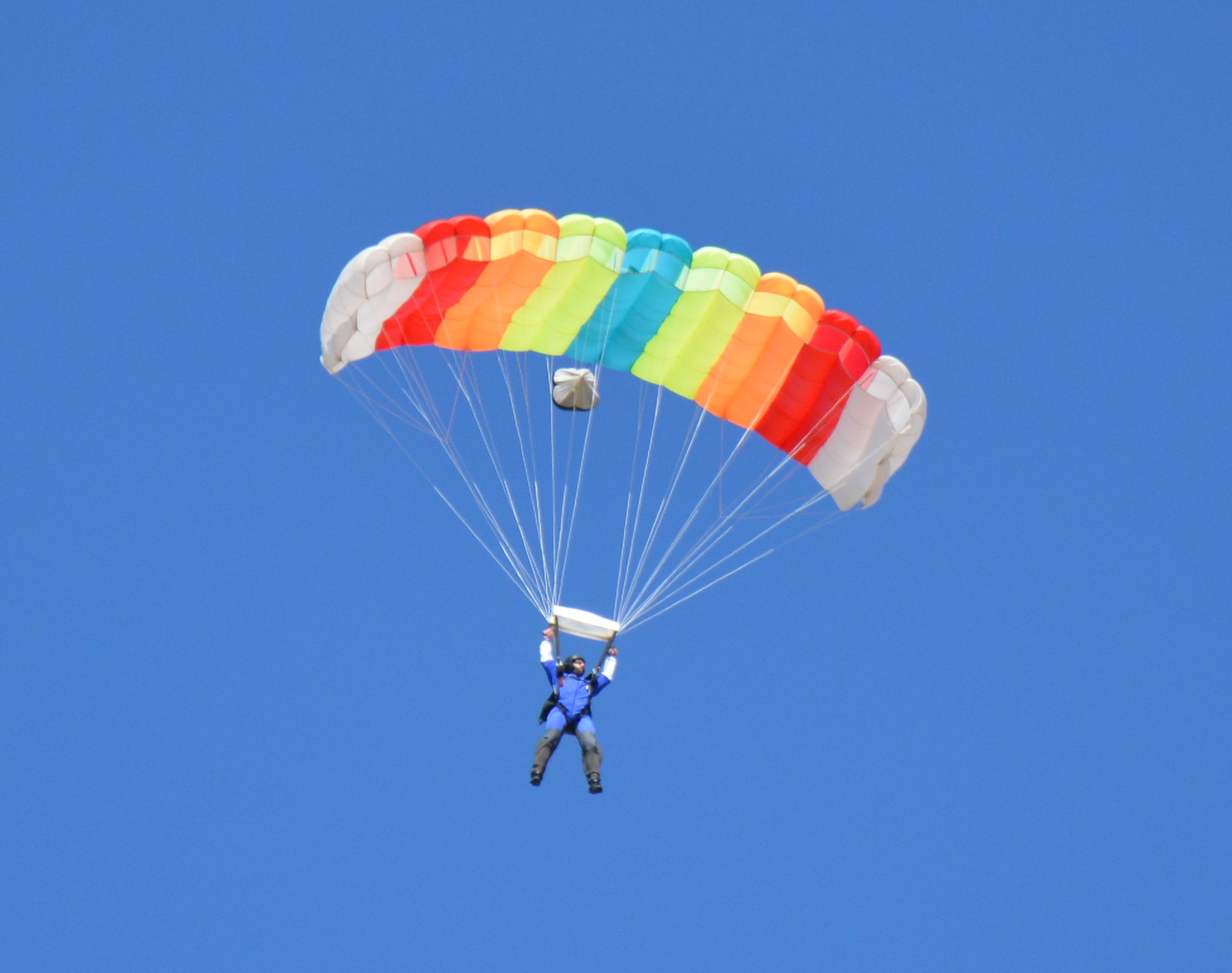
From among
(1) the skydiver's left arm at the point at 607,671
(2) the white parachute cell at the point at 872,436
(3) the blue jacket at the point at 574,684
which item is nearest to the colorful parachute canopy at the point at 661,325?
(2) the white parachute cell at the point at 872,436

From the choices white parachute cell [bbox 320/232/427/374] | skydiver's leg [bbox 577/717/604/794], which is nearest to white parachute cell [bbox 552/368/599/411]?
white parachute cell [bbox 320/232/427/374]

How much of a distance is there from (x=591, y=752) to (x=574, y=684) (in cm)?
59

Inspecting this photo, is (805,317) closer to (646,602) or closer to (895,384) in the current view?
(895,384)

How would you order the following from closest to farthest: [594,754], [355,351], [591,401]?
1. [594,754]
2. [355,351]
3. [591,401]

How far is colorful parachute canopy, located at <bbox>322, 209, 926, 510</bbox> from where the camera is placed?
53.9ft

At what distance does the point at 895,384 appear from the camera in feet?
55.2

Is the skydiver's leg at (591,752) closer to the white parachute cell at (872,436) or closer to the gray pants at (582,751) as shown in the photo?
the gray pants at (582,751)

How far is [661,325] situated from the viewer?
17.1 meters

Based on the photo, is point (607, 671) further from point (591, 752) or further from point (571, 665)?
point (591, 752)

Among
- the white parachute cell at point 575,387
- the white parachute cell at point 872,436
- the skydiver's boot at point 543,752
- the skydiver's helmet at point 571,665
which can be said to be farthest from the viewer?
the white parachute cell at point 575,387

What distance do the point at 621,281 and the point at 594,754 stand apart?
13.2 ft

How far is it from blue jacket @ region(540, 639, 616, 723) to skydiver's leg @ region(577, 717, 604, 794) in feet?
0.33

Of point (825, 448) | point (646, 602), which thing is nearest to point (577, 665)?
point (646, 602)

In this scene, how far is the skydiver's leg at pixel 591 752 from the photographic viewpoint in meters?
15.3
